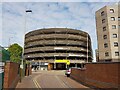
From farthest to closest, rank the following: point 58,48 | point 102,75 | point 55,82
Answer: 1. point 58,48
2. point 55,82
3. point 102,75

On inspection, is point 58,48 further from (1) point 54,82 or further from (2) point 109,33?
(1) point 54,82

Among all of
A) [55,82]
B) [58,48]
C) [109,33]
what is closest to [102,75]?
[55,82]

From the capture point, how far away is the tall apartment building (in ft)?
171

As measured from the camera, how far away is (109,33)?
173ft

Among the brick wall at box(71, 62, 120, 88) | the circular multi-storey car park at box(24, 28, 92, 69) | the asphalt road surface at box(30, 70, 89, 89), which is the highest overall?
the circular multi-storey car park at box(24, 28, 92, 69)

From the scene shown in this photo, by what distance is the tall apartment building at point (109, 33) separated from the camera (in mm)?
52219

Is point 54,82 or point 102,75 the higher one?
point 102,75

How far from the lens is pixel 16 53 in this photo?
67.4m

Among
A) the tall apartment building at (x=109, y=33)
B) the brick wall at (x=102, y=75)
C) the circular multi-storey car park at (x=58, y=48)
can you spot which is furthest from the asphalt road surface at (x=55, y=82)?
the circular multi-storey car park at (x=58, y=48)

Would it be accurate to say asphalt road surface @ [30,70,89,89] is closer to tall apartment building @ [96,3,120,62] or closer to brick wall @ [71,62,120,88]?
brick wall @ [71,62,120,88]

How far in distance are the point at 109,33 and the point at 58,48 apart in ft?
112

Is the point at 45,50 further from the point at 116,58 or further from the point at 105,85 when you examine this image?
the point at 105,85

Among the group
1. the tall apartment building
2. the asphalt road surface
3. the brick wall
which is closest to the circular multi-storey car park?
the tall apartment building

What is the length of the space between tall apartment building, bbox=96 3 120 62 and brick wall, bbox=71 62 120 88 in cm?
3263
